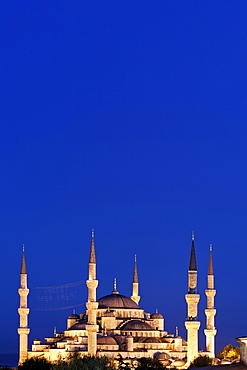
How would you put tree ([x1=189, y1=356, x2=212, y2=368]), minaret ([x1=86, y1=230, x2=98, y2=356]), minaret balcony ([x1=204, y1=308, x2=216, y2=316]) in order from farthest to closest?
minaret balcony ([x1=204, y1=308, x2=216, y2=316]), minaret ([x1=86, y1=230, x2=98, y2=356]), tree ([x1=189, y1=356, x2=212, y2=368])

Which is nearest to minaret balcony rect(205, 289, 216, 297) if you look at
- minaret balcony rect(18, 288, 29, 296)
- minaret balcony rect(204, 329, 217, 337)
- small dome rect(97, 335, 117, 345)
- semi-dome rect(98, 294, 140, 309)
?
minaret balcony rect(204, 329, 217, 337)

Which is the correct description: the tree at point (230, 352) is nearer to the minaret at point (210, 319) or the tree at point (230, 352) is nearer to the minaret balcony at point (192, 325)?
the minaret at point (210, 319)

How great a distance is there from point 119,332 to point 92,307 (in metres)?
5.42

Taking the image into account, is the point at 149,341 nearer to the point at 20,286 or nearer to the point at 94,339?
the point at 94,339

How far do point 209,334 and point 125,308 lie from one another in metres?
7.49

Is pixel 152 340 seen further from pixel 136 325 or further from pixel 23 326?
pixel 23 326

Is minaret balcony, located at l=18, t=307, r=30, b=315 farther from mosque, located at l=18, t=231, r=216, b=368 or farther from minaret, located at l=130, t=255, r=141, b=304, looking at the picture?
minaret, located at l=130, t=255, r=141, b=304

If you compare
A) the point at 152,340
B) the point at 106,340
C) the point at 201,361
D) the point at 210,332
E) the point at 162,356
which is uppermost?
the point at 210,332

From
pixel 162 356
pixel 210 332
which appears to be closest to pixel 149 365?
pixel 162 356

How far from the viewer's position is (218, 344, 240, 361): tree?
53.8 meters

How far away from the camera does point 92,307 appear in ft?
156

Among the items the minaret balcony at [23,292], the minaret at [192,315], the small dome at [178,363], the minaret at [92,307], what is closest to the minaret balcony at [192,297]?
the minaret at [192,315]

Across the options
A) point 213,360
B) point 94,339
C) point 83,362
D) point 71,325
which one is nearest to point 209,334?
point 213,360

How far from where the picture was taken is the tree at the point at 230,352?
53812 mm
